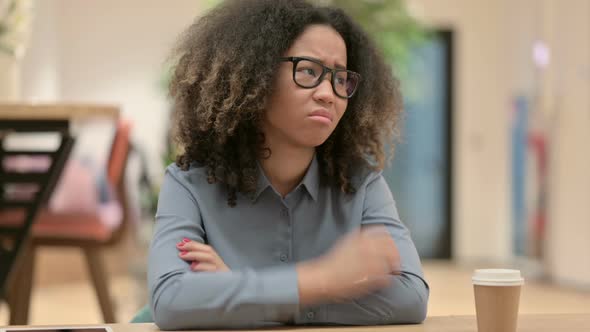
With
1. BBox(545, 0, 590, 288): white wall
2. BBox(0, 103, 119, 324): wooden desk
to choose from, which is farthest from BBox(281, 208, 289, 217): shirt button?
BBox(545, 0, 590, 288): white wall

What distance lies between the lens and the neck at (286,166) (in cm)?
151

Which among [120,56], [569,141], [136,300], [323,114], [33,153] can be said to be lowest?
[136,300]

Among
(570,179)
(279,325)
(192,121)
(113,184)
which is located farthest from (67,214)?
(570,179)

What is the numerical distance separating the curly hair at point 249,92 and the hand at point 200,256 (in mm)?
123

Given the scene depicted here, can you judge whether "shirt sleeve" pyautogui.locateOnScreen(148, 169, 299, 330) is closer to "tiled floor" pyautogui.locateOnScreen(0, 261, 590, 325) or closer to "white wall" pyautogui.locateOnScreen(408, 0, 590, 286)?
"tiled floor" pyautogui.locateOnScreen(0, 261, 590, 325)

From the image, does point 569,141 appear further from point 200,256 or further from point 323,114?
point 200,256

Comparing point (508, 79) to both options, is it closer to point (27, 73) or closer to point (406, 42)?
point (406, 42)

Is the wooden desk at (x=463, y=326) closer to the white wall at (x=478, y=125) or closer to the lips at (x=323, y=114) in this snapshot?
the lips at (x=323, y=114)

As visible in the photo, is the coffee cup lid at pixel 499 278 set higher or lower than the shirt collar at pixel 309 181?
lower

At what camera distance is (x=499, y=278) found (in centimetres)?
117

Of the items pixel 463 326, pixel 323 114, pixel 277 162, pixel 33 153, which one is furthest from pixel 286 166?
pixel 33 153

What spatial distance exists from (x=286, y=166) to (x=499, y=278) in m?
0.46

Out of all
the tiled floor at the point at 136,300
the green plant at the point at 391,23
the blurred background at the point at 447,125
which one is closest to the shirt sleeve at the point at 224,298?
the tiled floor at the point at 136,300

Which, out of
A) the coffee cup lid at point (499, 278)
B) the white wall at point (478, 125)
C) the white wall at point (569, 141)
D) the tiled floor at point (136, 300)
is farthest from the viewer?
the white wall at point (478, 125)
